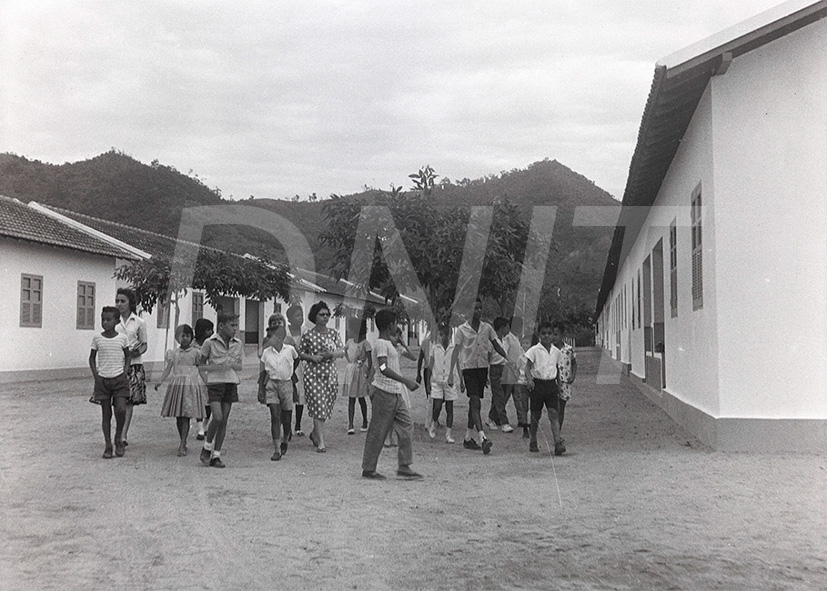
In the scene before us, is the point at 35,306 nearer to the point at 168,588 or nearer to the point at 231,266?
the point at 231,266

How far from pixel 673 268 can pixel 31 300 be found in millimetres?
15010

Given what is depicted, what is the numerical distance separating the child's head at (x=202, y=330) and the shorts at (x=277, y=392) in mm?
759

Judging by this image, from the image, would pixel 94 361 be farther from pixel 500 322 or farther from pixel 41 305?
pixel 41 305

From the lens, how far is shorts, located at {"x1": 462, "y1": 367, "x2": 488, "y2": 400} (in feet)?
30.6

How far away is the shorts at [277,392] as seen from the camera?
8.34m

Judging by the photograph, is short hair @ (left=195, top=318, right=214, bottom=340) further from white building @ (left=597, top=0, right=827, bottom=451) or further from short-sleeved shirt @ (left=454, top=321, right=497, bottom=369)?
white building @ (left=597, top=0, right=827, bottom=451)

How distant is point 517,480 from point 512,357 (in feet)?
14.2

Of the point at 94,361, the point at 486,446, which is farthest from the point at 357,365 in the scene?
the point at 94,361

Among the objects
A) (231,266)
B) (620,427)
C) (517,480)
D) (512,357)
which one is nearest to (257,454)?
(517,480)

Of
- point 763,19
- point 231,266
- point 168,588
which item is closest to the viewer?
point 168,588

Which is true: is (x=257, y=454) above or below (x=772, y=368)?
below

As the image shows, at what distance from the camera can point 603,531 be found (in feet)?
17.3

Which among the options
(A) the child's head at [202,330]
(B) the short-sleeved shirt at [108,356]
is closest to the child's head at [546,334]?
(A) the child's head at [202,330]

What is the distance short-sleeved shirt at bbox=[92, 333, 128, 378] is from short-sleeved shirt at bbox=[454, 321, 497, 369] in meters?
3.57
